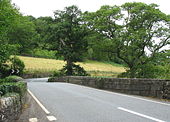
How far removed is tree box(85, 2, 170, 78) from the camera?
2356 cm

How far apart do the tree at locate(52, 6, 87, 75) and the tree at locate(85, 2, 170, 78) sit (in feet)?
22.8

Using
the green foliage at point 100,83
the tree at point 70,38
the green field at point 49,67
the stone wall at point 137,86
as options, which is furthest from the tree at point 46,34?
the green foliage at point 100,83

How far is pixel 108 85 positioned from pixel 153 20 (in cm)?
1302

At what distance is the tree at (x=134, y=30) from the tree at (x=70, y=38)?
6937 mm

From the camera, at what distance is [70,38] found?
34406 millimetres

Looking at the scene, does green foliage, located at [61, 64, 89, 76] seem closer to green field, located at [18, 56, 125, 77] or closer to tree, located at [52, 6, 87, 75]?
tree, located at [52, 6, 87, 75]

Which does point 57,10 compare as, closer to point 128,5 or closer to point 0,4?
point 128,5

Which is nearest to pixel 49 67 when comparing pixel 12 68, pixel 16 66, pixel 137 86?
pixel 16 66

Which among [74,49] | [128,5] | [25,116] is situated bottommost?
[25,116]

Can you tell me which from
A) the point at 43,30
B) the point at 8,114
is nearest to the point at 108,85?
the point at 8,114

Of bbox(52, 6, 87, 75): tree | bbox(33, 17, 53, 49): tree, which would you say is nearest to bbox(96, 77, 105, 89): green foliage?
bbox(52, 6, 87, 75): tree

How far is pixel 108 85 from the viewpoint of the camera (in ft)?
48.2

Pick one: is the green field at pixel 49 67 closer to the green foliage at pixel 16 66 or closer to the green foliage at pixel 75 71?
the green foliage at pixel 75 71

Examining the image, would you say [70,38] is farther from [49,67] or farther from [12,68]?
[49,67]
